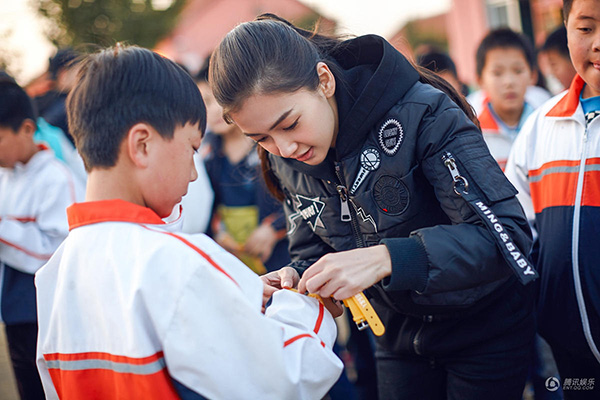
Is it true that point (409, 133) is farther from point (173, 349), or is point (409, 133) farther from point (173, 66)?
point (173, 349)

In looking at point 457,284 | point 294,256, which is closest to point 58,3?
point 294,256

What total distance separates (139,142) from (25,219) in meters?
1.86

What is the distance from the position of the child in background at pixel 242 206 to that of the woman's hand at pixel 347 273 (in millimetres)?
1994

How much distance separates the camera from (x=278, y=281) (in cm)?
196

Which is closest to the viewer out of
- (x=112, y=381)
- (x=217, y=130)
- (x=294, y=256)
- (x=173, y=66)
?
(x=112, y=381)

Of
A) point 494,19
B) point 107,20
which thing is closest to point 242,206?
point 494,19

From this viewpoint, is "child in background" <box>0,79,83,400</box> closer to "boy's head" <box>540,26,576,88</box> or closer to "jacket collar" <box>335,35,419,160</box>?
"jacket collar" <box>335,35,419,160</box>

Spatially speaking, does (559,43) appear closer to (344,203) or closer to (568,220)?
(568,220)

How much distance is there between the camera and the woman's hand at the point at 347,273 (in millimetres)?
1606

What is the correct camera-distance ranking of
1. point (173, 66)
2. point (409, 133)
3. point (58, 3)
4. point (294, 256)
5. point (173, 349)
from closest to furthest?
1. point (173, 349)
2. point (173, 66)
3. point (409, 133)
4. point (294, 256)
5. point (58, 3)

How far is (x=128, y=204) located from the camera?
4.83ft

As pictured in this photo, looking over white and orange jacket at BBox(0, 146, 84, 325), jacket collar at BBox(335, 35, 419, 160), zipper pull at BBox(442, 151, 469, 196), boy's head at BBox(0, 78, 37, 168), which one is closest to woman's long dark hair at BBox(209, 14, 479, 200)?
jacket collar at BBox(335, 35, 419, 160)

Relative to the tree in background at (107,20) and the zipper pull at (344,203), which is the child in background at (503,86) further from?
the tree in background at (107,20)

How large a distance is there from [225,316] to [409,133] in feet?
2.72
